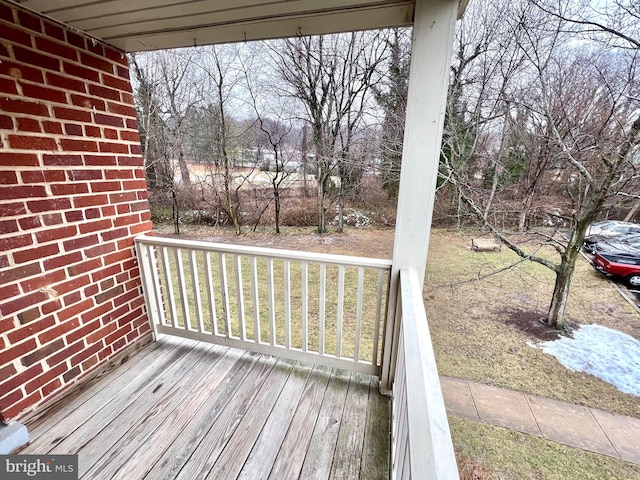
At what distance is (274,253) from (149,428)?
1.08 meters

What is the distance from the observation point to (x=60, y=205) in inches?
52.0

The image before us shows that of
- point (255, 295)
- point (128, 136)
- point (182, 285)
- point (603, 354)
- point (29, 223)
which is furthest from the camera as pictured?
point (603, 354)

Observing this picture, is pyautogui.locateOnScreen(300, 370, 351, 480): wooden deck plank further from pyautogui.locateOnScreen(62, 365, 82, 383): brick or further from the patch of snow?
the patch of snow

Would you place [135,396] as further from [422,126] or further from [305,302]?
[422,126]

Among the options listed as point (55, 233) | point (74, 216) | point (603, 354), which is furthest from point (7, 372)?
point (603, 354)

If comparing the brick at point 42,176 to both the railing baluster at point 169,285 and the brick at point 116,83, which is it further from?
the railing baluster at point 169,285

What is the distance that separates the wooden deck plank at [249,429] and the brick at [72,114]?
179cm

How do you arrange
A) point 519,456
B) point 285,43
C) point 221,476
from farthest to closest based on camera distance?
point 285,43
point 519,456
point 221,476

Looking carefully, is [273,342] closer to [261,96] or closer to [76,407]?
[76,407]

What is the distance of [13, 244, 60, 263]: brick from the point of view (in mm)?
1171

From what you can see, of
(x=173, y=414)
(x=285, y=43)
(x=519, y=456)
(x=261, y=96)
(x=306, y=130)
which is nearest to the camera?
(x=173, y=414)

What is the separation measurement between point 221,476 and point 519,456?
3029 millimetres

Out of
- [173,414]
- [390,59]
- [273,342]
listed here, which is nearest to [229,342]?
[273,342]

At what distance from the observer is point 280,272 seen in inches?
192
